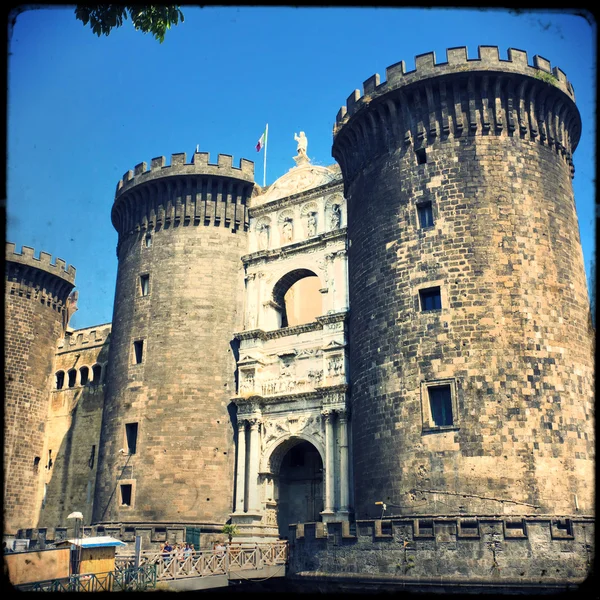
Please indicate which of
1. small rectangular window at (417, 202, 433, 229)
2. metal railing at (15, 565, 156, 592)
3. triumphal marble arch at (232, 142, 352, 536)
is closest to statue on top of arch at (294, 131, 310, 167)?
triumphal marble arch at (232, 142, 352, 536)

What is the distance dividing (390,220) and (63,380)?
22804 mm

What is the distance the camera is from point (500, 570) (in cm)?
1859

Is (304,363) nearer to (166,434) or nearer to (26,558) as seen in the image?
(166,434)

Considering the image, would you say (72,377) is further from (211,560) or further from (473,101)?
(473,101)

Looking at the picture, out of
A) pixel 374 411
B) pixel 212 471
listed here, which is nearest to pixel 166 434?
pixel 212 471

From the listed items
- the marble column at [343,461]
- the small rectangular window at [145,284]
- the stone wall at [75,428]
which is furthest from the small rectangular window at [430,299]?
the stone wall at [75,428]

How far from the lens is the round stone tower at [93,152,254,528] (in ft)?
97.3

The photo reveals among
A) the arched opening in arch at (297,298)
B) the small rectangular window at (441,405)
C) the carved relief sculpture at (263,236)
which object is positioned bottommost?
the small rectangular window at (441,405)

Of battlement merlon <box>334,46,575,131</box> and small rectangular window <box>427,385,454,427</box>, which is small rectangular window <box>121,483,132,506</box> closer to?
small rectangular window <box>427,385,454,427</box>

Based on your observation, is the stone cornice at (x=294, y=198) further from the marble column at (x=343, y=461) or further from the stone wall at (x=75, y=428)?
the stone wall at (x=75, y=428)

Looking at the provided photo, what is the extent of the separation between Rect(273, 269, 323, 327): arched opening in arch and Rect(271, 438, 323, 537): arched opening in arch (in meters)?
6.04

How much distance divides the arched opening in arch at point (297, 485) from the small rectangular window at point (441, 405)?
8.70m

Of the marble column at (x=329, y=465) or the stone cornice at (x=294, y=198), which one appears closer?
the marble column at (x=329, y=465)

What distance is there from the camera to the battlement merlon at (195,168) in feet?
112
